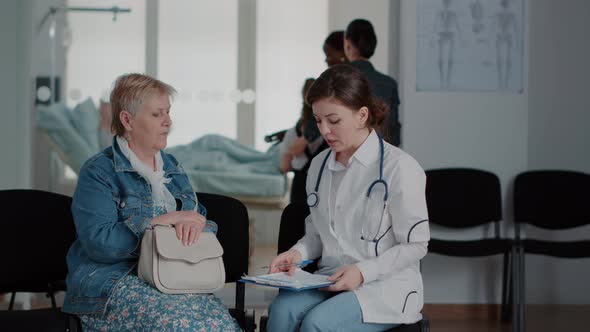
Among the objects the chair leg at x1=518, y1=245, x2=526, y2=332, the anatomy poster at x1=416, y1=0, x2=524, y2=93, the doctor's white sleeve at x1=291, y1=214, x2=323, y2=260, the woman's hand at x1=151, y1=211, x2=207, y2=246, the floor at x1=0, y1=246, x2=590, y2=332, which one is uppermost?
the anatomy poster at x1=416, y1=0, x2=524, y2=93

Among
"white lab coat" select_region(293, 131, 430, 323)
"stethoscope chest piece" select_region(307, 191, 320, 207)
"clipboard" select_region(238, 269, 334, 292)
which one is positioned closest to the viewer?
"clipboard" select_region(238, 269, 334, 292)

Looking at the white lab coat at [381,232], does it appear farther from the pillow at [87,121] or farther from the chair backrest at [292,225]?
the pillow at [87,121]

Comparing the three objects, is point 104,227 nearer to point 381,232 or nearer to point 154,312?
point 154,312

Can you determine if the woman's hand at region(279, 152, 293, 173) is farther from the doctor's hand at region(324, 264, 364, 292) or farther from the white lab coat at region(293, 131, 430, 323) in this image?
the doctor's hand at region(324, 264, 364, 292)

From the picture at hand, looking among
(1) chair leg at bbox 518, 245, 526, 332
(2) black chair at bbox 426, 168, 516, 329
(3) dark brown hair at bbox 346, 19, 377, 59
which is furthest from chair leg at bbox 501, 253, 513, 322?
(3) dark brown hair at bbox 346, 19, 377, 59

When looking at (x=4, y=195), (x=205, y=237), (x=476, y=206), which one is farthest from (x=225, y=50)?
(x=205, y=237)

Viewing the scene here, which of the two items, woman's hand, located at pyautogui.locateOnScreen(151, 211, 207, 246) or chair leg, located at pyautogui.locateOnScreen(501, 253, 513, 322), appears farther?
chair leg, located at pyautogui.locateOnScreen(501, 253, 513, 322)

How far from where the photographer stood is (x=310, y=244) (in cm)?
275

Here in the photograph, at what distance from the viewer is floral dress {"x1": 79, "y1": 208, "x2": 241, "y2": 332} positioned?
2441 millimetres

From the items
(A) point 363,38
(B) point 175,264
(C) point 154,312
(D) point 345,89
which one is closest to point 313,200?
(D) point 345,89

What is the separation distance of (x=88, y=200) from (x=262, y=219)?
226 cm

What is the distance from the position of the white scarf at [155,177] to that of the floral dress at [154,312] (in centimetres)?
Answer: 27

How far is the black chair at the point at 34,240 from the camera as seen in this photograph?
2984 mm

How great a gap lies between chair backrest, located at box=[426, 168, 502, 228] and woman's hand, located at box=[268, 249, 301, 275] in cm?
222
